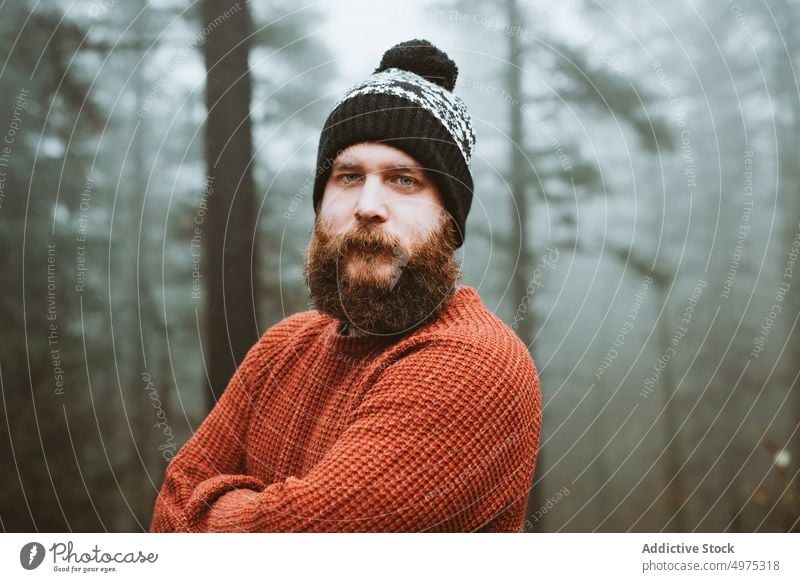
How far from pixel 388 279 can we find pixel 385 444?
1.44 ft

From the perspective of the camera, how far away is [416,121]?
1441 mm

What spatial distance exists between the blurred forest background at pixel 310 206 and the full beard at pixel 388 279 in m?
0.75

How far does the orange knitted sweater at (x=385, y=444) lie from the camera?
1.15 meters

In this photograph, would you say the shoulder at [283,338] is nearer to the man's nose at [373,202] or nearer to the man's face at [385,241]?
the man's face at [385,241]

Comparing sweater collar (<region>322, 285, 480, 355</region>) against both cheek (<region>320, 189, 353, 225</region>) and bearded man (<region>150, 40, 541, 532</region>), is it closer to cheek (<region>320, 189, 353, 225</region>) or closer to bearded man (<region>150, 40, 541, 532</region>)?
bearded man (<region>150, 40, 541, 532</region>)

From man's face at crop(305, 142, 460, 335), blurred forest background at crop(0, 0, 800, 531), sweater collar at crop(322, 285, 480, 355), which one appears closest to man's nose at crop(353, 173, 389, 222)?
man's face at crop(305, 142, 460, 335)

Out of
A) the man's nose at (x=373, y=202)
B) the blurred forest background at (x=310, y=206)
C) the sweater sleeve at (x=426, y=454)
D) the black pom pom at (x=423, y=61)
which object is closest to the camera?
the sweater sleeve at (x=426, y=454)

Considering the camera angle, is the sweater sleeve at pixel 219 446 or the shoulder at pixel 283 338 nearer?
the sweater sleeve at pixel 219 446

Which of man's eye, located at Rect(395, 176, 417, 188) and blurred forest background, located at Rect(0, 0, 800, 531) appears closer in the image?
man's eye, located at Rect(395, 176, 417, 188)

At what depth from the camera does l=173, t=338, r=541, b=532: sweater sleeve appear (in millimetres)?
1146

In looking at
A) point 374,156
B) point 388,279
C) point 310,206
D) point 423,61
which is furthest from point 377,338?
point 310,206

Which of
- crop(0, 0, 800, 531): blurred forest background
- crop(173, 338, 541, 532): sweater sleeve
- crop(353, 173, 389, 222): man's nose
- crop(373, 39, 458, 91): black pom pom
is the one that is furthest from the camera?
crop(0, 0, 800, 531): blurred forest background

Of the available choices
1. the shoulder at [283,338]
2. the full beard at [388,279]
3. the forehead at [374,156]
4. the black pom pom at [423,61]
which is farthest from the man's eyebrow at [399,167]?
the shoulder at [283,338]

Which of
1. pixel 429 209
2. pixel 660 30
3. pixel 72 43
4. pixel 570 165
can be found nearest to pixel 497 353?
pixel 429 209
